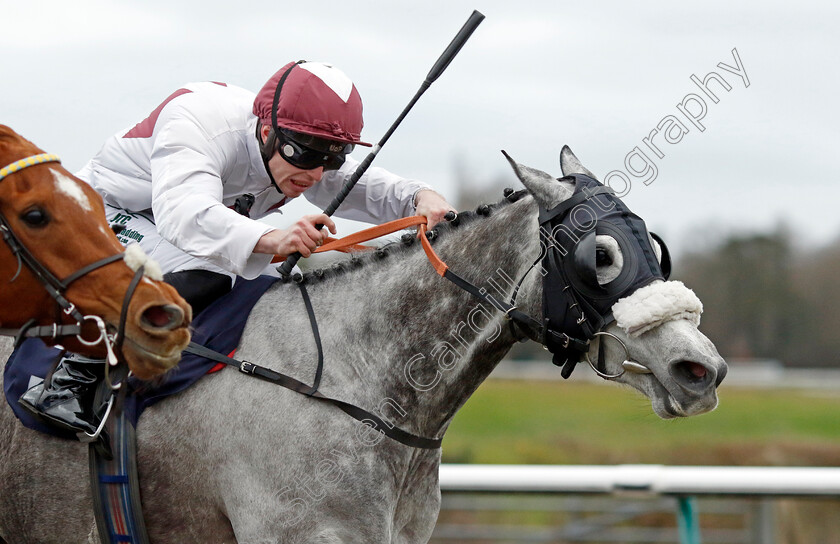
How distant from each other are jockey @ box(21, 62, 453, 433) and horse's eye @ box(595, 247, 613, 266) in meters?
0.81

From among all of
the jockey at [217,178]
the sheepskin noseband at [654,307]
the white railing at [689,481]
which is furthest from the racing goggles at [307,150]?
the white railing at [689,481]

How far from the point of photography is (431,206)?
385 centimetres

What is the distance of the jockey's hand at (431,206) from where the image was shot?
3.78 metres

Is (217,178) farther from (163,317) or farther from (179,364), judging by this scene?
(163,317)

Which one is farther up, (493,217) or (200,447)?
(493,217)

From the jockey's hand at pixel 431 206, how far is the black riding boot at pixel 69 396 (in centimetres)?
137

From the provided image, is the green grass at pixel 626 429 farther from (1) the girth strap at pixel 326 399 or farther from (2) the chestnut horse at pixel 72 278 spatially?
(2) the chestnut horse at pixel 72 278

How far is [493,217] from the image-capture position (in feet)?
11.5

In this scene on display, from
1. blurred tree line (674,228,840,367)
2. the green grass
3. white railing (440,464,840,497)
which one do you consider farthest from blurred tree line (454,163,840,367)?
white railing (440,464,840,497)

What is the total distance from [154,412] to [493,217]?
1.44 meters

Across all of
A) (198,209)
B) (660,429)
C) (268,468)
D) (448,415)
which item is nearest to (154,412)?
(268,468)

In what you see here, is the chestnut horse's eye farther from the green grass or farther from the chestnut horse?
the green grass

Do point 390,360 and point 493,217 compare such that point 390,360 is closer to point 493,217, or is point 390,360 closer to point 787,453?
point 493,217

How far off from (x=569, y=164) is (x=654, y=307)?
84 cm
